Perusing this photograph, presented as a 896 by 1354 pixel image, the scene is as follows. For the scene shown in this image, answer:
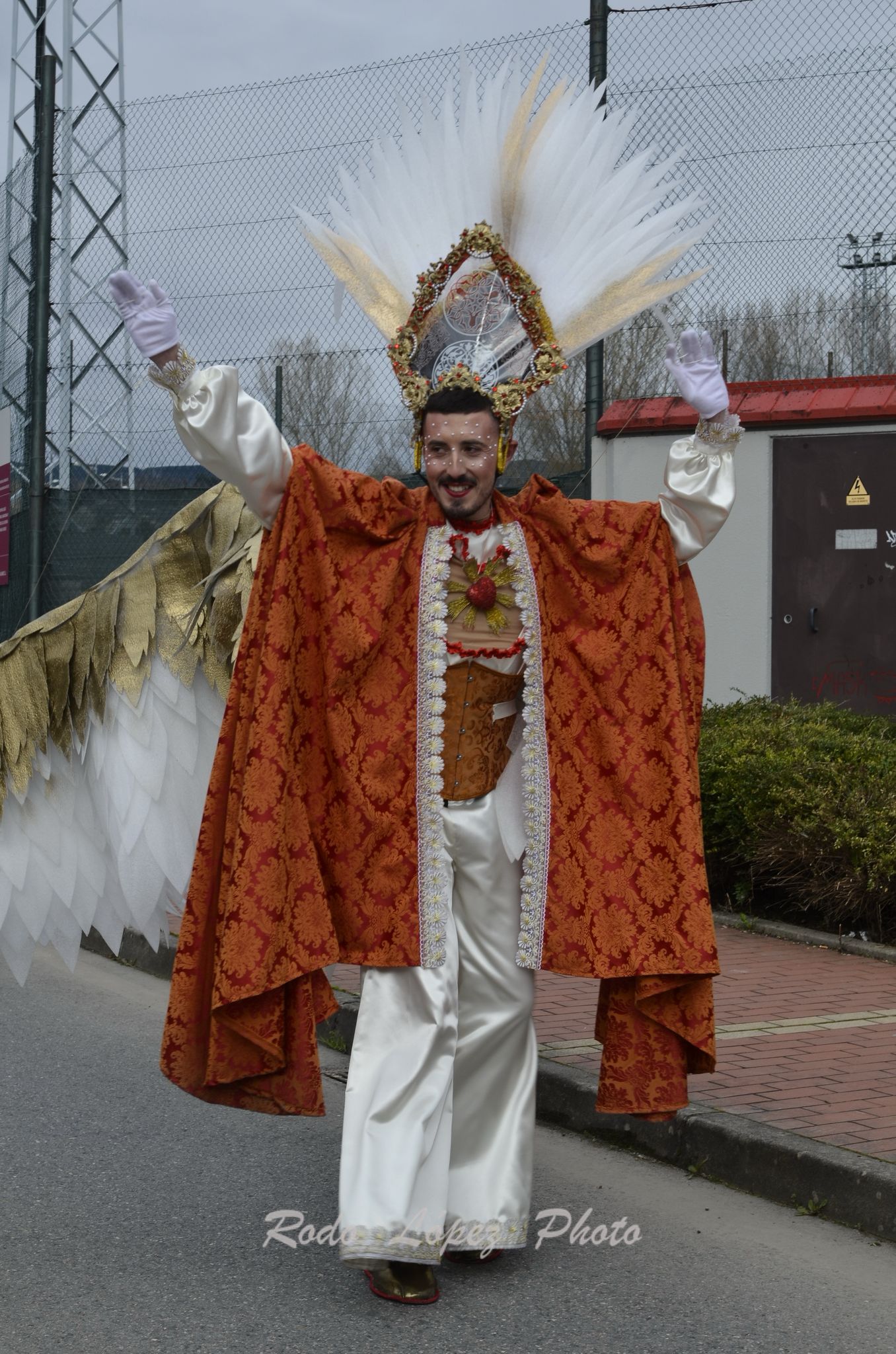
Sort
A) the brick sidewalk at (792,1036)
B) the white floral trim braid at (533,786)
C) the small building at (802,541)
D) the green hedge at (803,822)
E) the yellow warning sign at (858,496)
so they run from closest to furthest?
1. the white floral trim braid at (533,786)
2. the brick sidewalk at (792,1036)
3. the green hedge at (803,822)
4. the small building at (802,541)
5. the yellow warning sign at (858,496)

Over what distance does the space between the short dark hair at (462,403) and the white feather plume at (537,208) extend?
313 mm

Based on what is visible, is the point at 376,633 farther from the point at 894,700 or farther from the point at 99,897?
the point at 894,700

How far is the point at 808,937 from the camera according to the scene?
7238 millimetres

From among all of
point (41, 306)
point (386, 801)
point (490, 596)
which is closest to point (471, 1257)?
point (386, 801)

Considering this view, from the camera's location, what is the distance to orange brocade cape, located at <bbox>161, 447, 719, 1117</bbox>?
3729mm

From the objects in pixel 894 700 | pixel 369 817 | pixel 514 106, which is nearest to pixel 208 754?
pixel 369 817

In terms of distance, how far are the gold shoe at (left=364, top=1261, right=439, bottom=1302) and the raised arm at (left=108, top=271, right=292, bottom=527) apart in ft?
5.65

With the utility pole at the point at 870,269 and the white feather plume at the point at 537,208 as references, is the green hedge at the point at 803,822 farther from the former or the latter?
the white feather plume at the point at 537,208

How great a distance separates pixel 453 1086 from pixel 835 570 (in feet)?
23.1

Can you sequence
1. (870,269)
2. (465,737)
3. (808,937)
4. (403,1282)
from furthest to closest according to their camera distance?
(870,269)
(808,937)
(465,737)
(403,1282)

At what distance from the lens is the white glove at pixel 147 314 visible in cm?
365

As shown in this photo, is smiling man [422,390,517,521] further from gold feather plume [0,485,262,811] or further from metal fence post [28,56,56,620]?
metal fence post [28,56,56,620]

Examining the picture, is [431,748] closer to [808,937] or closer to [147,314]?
[147,314]

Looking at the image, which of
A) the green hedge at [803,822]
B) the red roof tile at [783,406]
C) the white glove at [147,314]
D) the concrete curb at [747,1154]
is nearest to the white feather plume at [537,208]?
the white glove at [147,314]
